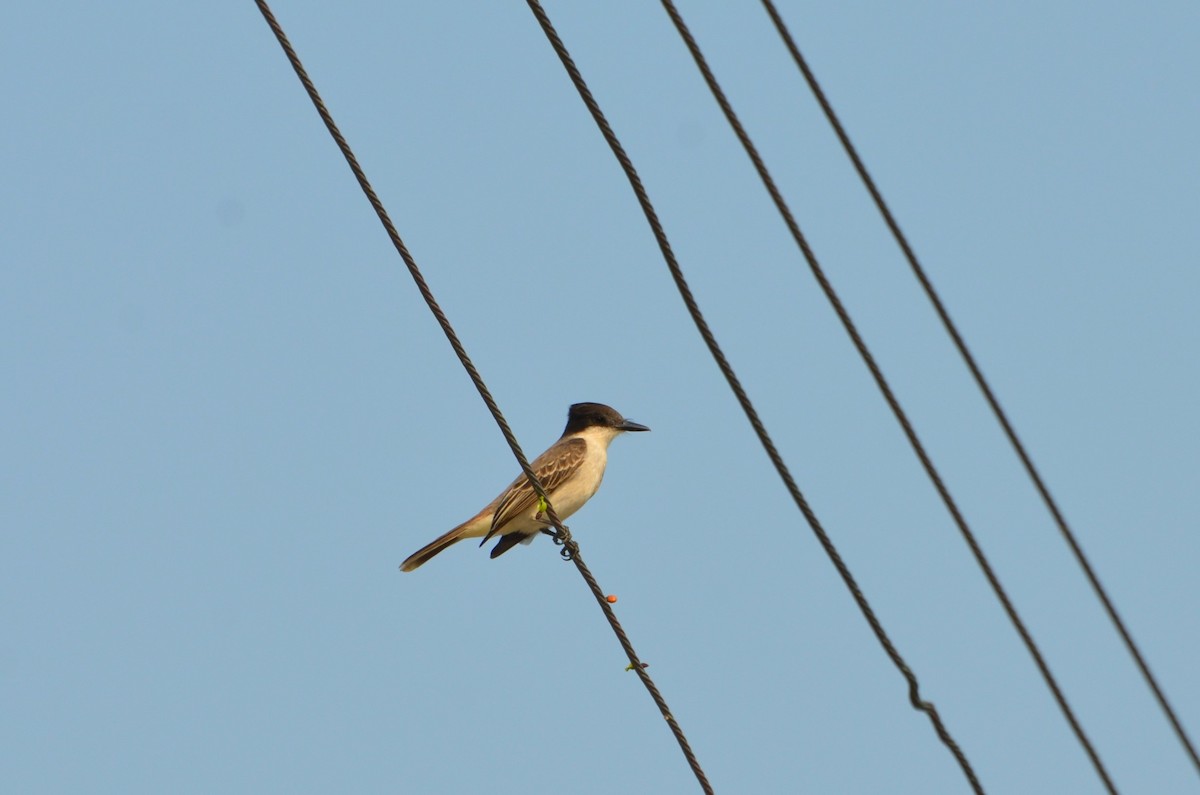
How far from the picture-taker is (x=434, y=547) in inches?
409

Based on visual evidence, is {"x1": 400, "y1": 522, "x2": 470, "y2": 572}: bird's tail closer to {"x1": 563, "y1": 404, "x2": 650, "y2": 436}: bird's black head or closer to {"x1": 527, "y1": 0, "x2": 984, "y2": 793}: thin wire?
{"x1": 563, "y1": 404, "x2": 650, "y2": 436}: bird's black head

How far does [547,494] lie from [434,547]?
92cm

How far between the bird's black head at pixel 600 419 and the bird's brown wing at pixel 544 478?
23 centimetres

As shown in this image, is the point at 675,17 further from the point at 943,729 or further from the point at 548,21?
the point at 943,729

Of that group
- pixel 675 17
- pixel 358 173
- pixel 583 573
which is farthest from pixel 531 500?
pixel 675 17

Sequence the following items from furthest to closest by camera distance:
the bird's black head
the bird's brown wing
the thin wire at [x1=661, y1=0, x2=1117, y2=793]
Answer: the bird's black head → the bird's brown wing → the thin wire at [x1=661, y1=0, x2=1117, y2=793]

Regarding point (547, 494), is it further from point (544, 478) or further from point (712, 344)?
point (712, 344)

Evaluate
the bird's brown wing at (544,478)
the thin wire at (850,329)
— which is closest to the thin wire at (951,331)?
the thin wire at (850,329)

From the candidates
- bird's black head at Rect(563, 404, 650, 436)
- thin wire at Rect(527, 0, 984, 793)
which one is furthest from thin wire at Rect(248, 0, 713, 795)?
bird's black head at Rect(563, 404, 650, 436)

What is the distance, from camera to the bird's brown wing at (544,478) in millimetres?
9914

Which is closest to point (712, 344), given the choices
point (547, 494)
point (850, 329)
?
point (850, 329)

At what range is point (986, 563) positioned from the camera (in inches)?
177

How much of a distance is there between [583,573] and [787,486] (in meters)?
1.74

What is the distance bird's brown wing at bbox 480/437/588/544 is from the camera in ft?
32.5
